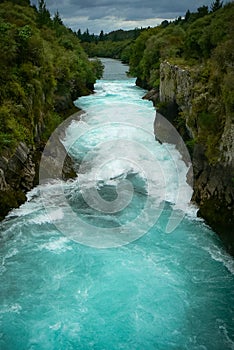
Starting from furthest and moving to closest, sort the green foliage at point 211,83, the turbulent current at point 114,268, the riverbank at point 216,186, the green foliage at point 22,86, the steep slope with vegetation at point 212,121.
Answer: the green foliage at point 22,86, the green foliage at point 211,83, the steep slope with vegetation at point 212,121, the riverbank at point 216,186, the turbulent current at point 114,268

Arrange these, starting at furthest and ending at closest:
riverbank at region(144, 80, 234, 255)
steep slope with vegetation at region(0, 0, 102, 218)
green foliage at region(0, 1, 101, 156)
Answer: green foliage at region(0, 1, 101, 156) → steep slope with vegetation at region(0, 0, 102, 218) → riverbank at region(144, 80, 234, 255)

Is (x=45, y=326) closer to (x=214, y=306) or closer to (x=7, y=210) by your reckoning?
(x=214, y=306)

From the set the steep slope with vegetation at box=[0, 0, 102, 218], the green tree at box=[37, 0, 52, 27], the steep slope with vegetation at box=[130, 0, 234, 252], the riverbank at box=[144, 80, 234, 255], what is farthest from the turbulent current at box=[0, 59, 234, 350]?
the green tree at box=[37, 0, 52, 27]

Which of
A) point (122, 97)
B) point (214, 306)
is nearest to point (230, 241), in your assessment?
point (214, 306)

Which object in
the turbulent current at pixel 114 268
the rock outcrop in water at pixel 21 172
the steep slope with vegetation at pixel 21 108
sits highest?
the steep slope with vegetation at pixel 21 108

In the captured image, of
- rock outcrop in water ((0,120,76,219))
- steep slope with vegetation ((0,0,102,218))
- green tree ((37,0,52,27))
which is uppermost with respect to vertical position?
green tree ((37,0,52,27))

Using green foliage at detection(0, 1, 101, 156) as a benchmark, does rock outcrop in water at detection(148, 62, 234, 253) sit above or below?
below

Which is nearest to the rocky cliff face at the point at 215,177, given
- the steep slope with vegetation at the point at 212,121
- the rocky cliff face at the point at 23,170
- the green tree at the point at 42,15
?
the steep slope with vegetation at the point at 212,121

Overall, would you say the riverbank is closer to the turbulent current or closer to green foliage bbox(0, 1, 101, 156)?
the turbulent current

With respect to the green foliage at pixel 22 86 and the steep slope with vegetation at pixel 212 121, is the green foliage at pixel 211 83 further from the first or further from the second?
the green foliage at pixel 22 86
